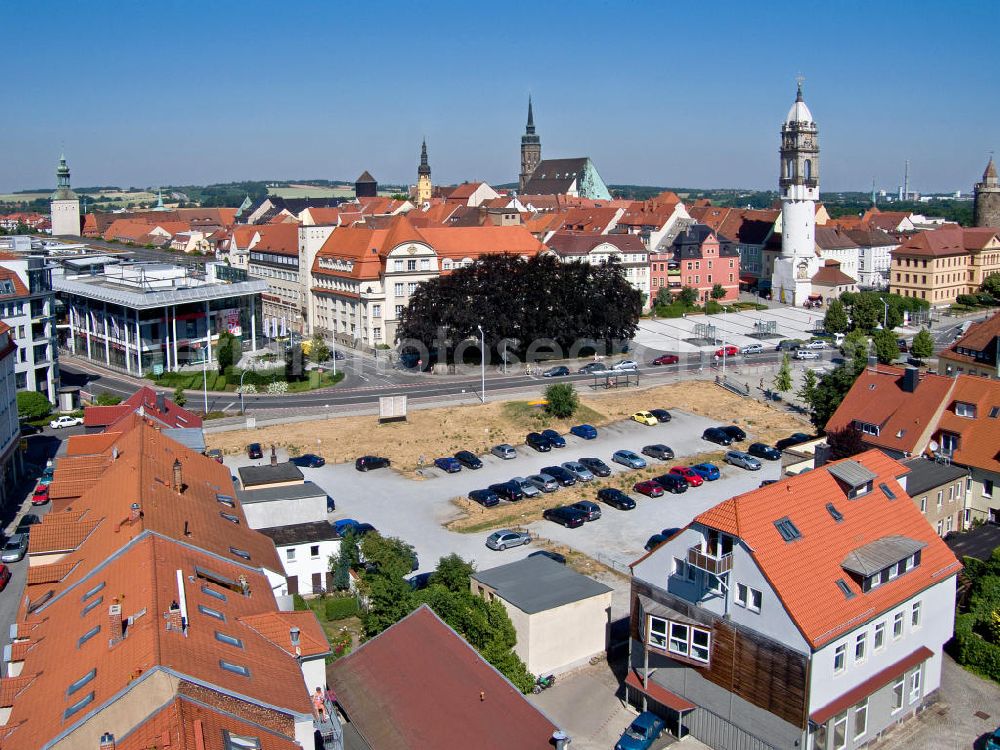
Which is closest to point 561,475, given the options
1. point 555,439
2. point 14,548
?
point 555,439

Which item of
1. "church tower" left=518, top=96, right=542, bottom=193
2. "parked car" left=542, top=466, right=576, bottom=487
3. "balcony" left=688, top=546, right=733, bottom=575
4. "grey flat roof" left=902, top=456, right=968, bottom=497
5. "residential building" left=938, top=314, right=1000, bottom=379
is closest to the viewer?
"balcony" left=688, top=546, right=733, bottom=575

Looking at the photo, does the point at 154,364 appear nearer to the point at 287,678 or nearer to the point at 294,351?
the point at 294,351

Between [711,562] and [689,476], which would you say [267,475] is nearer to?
[689,476]

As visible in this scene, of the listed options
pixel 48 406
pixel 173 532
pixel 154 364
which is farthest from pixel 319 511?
pixel 154 364

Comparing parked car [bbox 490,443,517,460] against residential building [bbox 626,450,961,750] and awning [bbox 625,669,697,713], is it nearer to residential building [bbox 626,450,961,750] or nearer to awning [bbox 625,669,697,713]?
residential building [bbox 626,450,961,750]

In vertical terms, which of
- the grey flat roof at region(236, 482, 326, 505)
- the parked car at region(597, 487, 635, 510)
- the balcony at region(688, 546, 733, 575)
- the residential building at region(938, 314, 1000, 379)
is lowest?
the parked car at region(597, 487, 635, 510)

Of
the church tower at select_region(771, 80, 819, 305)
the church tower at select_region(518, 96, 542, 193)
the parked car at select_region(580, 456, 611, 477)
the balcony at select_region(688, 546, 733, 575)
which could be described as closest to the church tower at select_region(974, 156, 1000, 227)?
the church tower at select_region(771, 80, 819, 305)
